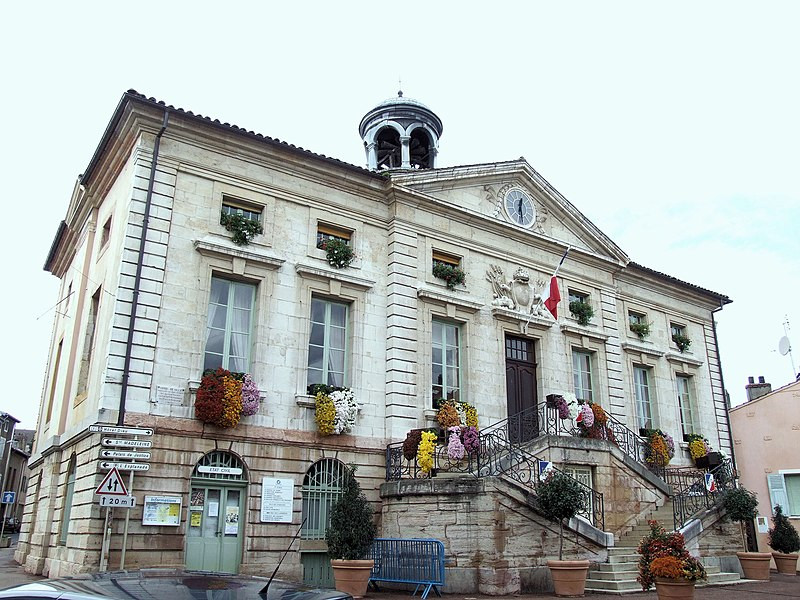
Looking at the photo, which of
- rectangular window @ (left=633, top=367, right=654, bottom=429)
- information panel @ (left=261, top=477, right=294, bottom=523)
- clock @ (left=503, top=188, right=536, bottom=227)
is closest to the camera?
information panel @ (left=261, top=477, right=294, bottom=523)

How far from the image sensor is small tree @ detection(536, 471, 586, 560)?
1315 centimetres

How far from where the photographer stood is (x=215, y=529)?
13.6 m

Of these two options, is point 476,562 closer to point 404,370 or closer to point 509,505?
point 509,505

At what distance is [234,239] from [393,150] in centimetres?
972

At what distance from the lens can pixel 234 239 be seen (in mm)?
15227

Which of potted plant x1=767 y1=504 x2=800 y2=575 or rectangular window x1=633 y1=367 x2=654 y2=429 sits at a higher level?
rectangular window x1=633 y1=367 x2=654 y2=429

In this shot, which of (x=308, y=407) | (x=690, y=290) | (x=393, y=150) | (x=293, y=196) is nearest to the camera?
(x=308, y=407)

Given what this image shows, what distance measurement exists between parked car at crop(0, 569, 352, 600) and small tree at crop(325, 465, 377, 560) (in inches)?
336

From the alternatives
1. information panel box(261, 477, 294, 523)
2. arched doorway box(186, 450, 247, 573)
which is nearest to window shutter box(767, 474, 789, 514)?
information panel box(261, 477, 294, 523)

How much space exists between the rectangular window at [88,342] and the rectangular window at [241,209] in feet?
11.5

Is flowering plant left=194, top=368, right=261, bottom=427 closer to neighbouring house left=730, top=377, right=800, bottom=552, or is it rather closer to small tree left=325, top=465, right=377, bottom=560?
small tree left=325, top=465, right=377, bottom=560

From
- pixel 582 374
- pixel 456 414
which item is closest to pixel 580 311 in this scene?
pixel 582 374

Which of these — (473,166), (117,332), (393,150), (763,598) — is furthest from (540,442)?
(393,150)

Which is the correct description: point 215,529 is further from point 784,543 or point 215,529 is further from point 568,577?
point 784,543
